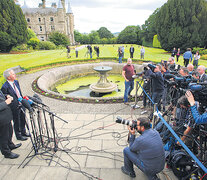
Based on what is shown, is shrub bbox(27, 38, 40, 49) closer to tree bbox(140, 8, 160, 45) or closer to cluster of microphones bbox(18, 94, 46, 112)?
tree bbox(140, 8, 160, 45)

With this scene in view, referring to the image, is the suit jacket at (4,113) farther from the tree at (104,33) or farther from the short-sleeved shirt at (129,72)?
the tree at (104,33)

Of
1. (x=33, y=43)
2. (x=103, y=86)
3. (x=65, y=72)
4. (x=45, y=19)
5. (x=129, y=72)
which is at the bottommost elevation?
(x=103, y=86)

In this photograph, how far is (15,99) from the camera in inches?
170

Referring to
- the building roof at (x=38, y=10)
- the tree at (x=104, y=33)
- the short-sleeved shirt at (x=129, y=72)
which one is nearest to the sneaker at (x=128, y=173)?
Result: the short-sleeved shirt at (x=129, y=72)

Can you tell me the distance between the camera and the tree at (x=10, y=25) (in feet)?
82.3

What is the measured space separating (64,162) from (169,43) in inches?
1009

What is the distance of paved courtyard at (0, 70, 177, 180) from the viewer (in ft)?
11.5

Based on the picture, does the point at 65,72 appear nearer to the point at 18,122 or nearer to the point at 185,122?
the point at 18,122

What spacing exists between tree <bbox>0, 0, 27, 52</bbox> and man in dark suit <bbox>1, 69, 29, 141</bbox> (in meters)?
26.0

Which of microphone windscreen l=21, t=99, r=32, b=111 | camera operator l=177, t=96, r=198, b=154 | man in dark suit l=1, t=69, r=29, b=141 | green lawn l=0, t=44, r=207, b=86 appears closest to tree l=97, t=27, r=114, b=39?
green lawn l=0, t=44, r=207, b=86

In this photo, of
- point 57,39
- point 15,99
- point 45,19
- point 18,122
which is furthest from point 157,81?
point 45,19

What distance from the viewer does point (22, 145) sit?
14.8 feet

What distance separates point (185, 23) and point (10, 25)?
1133 inches

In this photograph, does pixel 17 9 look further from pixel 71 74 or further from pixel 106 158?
pixel 106 158
